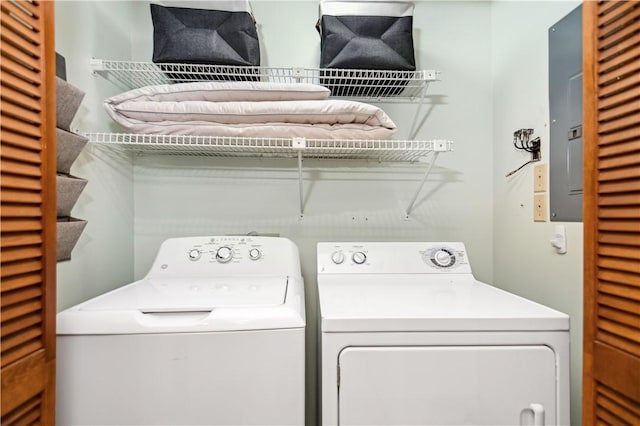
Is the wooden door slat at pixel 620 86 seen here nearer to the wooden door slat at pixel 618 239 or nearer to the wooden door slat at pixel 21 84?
the wooden door slat at pixel 618 239

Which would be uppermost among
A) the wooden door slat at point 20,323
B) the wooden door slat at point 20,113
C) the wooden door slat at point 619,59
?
the wooden door slat at point 619,59

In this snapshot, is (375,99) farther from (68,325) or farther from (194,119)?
(68,325)

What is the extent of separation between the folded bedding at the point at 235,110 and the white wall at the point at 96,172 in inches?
7.9

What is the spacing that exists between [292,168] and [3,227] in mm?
1241

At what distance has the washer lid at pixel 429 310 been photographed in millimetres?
950

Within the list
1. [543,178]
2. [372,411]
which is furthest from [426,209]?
[372,411]

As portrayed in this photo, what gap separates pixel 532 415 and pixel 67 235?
1.61 m

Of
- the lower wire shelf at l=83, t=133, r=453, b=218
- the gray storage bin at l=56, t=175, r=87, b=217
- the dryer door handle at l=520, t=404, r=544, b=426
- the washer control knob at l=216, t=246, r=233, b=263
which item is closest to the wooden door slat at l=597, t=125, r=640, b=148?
the lower wire shelf at l=83, t=133, r=453, b=218

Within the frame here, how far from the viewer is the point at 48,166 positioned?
32.5 inches

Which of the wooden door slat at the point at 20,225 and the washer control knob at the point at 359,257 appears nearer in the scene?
the wooden door slat at the point at 20,225

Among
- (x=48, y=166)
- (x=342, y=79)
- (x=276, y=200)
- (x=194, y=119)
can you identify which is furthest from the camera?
(x=276, y=200)

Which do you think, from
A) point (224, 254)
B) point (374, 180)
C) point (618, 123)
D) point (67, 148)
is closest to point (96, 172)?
point (67, 148)

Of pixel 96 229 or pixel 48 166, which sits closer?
pixel 48 166

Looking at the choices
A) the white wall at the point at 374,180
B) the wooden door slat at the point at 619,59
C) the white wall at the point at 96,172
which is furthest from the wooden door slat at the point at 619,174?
the white wall at the point at 96,172
